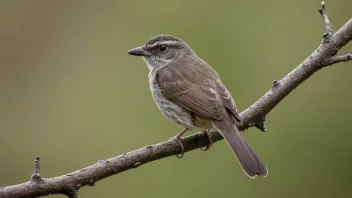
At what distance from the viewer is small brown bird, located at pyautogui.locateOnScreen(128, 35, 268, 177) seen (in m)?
6.37

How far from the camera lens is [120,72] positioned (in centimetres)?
1016

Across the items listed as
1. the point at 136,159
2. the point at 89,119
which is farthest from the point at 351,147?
the point at 136,159

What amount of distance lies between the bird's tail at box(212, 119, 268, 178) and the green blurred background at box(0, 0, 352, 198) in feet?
8.14

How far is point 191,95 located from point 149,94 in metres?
2.81

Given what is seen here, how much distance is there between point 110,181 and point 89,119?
38.0 inches

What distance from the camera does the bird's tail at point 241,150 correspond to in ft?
20.2

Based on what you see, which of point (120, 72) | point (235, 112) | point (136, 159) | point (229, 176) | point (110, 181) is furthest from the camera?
point (120, 72)

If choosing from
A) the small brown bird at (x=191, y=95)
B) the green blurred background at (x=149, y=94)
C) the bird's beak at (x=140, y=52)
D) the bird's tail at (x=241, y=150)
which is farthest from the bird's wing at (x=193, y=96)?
the green blurred background at (x=149, y=94)

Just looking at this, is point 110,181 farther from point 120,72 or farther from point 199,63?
point 199,63

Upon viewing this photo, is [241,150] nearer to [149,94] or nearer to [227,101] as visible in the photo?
[227,101]

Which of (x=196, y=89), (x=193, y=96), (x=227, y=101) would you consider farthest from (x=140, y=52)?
(x=227, y=101)

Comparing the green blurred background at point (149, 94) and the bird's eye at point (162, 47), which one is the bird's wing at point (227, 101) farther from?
the green blurred background at point (149, 94)

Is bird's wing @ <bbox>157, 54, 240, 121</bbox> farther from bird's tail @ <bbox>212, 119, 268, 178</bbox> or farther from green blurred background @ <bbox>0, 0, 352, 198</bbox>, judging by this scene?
green blurred background @ <bbox>0, 0, 352, 198</bbox>

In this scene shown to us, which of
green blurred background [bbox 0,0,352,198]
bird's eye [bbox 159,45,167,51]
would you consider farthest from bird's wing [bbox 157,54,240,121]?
green blurred background [bbox 0,0,352,198]
